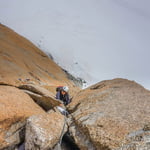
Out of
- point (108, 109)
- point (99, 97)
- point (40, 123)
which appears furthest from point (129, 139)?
point (99, 97)

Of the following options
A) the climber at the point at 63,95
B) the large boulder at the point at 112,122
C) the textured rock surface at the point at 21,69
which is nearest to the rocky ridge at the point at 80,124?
the large boulder at the point at 112,122

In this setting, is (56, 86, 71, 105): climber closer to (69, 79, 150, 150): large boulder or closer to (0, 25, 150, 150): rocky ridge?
(69, 79, 150, 150): large boulder

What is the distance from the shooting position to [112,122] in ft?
17.5

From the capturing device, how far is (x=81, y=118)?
6.02 meters

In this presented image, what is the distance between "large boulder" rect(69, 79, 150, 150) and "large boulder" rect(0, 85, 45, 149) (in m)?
1.74

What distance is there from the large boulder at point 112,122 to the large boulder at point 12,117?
174 cm

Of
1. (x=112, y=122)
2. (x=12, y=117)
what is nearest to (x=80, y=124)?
(x=112, y=122)

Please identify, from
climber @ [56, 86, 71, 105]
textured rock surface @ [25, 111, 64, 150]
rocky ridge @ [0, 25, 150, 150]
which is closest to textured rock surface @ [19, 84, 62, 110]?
rocky ridge @ [0, 25, 150, 150]

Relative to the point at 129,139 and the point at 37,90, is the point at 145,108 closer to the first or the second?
the point at 129,139

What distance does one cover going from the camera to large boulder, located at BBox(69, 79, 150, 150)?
4496mm

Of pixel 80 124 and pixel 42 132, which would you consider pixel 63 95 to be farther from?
pixel 42 132

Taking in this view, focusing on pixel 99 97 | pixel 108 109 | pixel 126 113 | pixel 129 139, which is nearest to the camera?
pixel 129 139

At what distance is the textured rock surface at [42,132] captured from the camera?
489cm

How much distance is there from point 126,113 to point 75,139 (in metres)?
1.99
